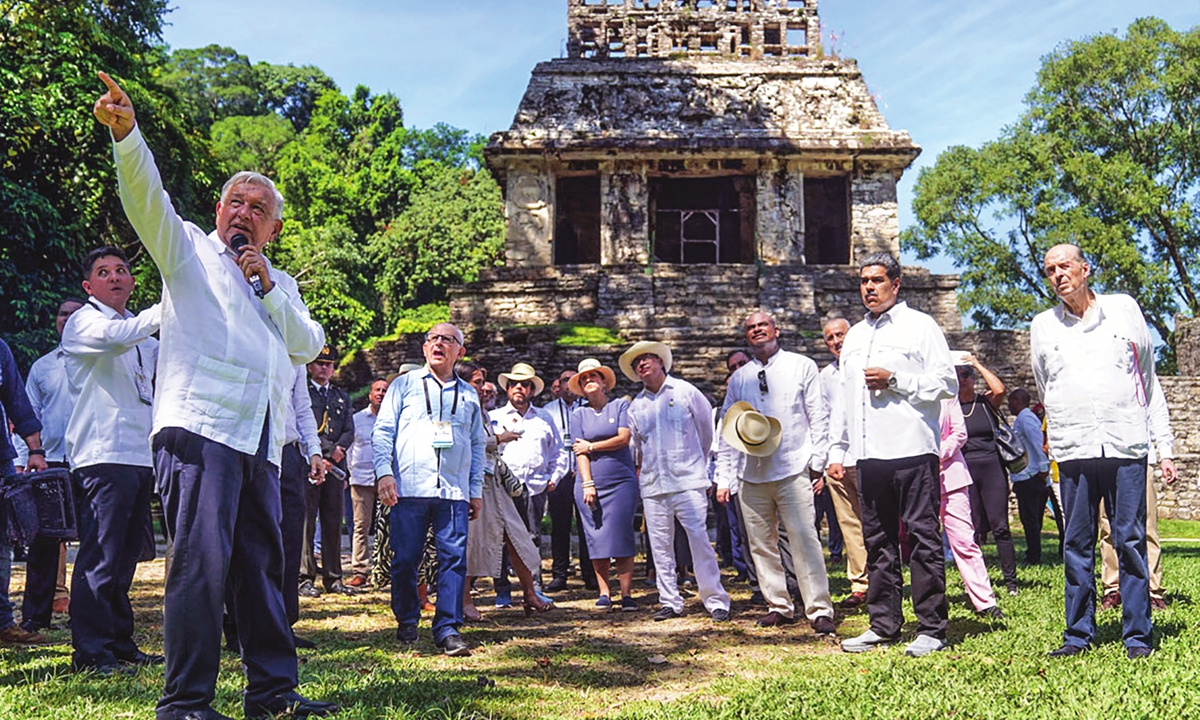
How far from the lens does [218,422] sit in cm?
361

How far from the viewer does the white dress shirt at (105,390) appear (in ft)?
16.2

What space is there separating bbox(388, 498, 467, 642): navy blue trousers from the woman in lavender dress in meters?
1.81

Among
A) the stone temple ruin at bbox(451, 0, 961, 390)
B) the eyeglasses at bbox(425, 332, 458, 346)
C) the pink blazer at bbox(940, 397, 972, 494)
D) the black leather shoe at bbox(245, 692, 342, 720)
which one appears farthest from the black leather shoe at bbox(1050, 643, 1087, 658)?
the stone temple ruin at bbox(451, 0, 961, 390)

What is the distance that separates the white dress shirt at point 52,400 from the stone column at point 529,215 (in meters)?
16.9

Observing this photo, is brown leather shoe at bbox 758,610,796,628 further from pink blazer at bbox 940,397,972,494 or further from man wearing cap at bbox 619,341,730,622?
pink blazer at bbox 940,397,972,494

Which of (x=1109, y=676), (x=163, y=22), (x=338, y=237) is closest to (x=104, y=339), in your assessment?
(x=1109, y=676)

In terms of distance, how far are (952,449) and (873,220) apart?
17.4m

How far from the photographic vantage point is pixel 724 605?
273 inches

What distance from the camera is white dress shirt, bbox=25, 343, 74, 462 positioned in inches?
249

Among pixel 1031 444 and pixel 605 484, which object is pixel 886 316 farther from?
pixel 1031 444

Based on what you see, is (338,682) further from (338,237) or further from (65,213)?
(338,237)

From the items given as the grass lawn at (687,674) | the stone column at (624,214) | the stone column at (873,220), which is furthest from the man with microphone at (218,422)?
the stone column at (873,220)

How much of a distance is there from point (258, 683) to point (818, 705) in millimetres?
2166

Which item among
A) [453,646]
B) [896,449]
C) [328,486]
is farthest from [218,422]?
[328,486]
